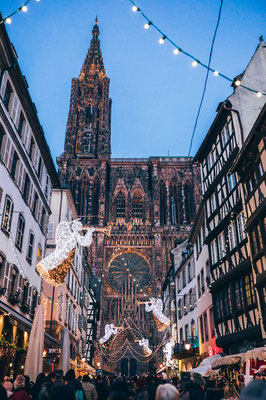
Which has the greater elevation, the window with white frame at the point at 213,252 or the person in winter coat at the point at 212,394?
the window with white frame at the point at 213,252

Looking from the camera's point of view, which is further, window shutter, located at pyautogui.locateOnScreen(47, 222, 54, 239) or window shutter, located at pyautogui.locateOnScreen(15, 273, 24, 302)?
window shutter, located at pyautogui.locateOnScreen(47, 222, 54, 239)

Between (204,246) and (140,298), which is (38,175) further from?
(140,298)

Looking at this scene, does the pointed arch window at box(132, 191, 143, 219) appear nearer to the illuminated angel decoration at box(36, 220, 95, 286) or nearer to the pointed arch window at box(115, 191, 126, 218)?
the pointed arch window at box(115, 191, 126, 218)

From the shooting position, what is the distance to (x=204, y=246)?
2295 centimetres

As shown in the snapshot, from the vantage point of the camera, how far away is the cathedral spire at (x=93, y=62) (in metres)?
73.6

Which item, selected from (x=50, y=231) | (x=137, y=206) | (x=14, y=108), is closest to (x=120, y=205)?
(x=137, y=206)

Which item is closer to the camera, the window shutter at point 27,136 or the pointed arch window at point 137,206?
the window shutter at point 27,136

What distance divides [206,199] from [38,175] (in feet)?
32.3

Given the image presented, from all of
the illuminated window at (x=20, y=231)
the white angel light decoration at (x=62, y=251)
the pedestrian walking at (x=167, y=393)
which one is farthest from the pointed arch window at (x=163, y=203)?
the pedestrian walking at (x=167, y=393)

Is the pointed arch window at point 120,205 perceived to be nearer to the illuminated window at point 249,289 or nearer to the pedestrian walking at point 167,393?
the illuminated window at point 249,289

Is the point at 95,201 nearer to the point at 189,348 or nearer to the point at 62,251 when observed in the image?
the point at 189,348

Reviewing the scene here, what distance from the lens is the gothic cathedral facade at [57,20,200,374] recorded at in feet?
167

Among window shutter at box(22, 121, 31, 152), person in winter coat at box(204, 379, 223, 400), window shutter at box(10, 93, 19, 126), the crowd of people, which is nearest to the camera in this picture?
the crowd of people

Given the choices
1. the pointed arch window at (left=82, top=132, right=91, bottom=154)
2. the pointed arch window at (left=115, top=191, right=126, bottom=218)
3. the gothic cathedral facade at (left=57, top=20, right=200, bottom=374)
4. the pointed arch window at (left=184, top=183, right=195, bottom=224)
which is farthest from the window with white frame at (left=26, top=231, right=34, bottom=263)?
the pointed arch window at (left=82, top=132, right=91, bottom=154)
